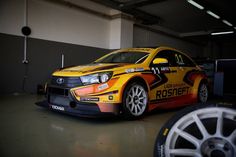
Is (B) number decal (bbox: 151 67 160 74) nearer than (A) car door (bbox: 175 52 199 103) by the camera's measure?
Yes

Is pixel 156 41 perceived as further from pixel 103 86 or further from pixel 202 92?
pixel 103 86

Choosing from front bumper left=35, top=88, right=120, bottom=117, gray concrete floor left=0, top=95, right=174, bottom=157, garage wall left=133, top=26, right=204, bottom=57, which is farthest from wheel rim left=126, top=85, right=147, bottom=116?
garage wall left=133, top=26, right=204, bottom=57

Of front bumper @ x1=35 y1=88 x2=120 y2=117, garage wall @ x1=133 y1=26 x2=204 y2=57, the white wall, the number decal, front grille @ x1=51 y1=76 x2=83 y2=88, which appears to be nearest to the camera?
front bumper @ x1=35 y1=88 x2=120 y2=117

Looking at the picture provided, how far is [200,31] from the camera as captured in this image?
14336mm

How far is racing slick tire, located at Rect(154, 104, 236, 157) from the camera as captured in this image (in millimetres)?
1178

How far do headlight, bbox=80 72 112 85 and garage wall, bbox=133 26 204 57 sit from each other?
8.21 metres

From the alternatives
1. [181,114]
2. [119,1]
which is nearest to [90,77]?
[181,114]

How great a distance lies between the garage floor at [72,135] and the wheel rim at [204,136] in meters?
0.66

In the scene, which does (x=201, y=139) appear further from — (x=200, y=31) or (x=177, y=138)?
(x=200, y=31)

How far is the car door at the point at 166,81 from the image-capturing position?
3.52 metres

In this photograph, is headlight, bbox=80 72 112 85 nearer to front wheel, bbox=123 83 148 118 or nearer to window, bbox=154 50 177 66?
front wheel, bbox=123 83 148 118

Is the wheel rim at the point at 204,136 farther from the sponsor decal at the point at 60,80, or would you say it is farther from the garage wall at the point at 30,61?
the garage wall at the point at 30,61

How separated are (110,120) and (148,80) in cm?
85

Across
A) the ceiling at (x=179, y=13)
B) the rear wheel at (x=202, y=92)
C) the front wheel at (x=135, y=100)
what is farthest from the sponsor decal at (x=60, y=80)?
the ceiling at (x=179, y=13)
